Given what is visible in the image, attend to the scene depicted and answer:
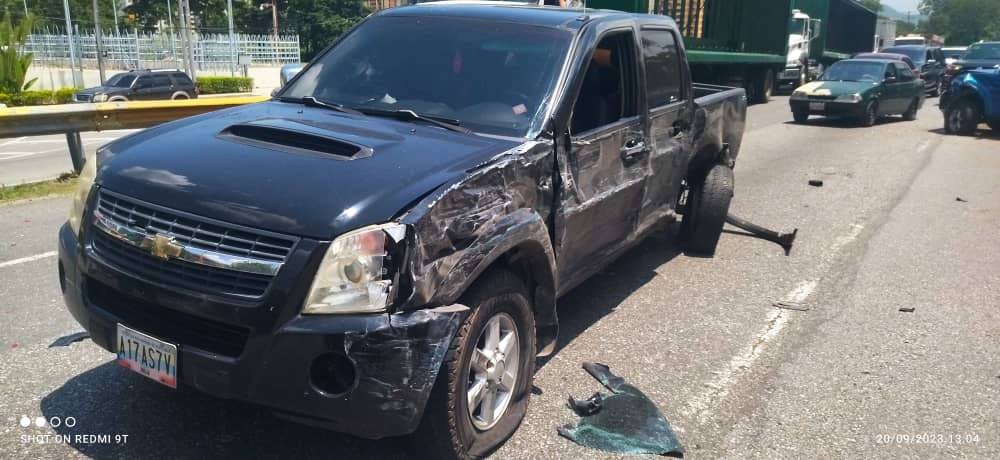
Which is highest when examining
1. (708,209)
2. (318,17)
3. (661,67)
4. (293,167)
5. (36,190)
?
(318,17)

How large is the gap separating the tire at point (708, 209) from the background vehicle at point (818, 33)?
68.4 ft

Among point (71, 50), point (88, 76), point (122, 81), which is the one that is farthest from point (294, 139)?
point (88, 76)

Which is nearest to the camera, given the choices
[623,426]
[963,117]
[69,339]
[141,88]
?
[623,426]

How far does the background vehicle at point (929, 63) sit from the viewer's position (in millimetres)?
29734

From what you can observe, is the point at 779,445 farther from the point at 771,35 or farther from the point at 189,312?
the point at 771,35

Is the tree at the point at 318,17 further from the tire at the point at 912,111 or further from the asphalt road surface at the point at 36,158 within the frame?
the tire at the point at 912,111

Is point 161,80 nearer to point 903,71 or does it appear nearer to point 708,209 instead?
point 903,71

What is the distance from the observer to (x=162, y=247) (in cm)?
303

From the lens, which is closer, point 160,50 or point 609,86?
Answer: point 609,86

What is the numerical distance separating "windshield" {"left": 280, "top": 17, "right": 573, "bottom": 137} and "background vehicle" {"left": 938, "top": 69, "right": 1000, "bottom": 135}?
1558cm

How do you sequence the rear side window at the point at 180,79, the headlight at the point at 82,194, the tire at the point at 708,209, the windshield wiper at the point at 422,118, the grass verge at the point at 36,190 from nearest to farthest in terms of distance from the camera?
the headlight at the point at 82,194 < the windshield wiper at the point at 422,118 < the tire at the point at 708,209 < the grass verge at the point at 36,190 < the rear side window at the point at 180,79

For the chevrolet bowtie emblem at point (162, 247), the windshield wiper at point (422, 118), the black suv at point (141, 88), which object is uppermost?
the windshield wiper at point (422, 118)

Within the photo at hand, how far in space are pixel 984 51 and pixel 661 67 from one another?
23810mm

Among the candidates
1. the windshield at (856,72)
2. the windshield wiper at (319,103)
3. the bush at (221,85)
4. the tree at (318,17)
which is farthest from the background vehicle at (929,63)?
the tree at (318,17)
